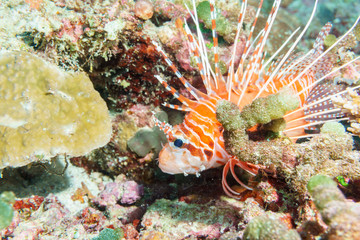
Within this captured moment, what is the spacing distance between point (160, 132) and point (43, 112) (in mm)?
2039

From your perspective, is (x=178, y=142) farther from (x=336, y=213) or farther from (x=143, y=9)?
(x=143, y=9)

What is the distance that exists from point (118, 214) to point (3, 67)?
2.82 meters

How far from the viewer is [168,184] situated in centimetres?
450

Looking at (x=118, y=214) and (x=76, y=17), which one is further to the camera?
(x=118, y=214)

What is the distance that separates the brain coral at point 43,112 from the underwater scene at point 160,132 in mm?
13

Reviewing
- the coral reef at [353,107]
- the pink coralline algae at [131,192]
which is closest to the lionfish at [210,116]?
the coral reef at [353,107]

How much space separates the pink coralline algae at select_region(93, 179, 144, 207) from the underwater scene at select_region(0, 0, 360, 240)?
0.8 inches

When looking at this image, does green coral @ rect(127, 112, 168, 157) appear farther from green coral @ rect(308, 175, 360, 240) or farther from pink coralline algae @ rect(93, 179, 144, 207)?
green coral @ rect(308, 175, 360, 240)

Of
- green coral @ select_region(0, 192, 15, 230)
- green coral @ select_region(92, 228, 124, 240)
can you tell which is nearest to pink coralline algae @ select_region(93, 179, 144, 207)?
green coral @ select_region(92, 228, 124, 240)

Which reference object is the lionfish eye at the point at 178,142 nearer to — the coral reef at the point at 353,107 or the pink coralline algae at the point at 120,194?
the pink coralline algae at the point at 120,194

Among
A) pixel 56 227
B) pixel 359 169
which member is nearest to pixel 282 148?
pixel 359 169

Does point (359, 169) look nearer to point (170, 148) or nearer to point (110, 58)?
point (170, 148)

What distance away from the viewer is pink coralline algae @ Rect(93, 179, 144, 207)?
425cm

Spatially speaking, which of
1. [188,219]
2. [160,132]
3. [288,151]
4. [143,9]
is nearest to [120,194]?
[160,132]
